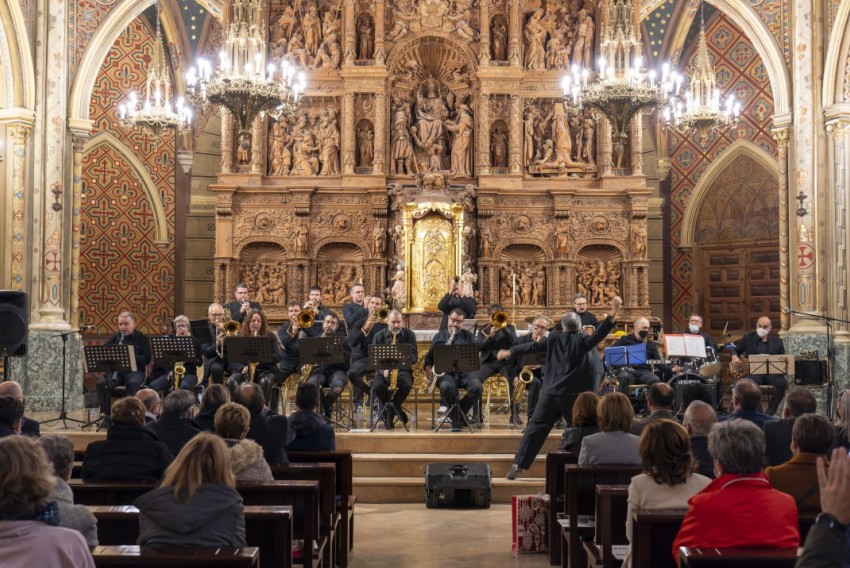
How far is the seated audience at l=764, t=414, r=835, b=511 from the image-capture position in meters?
4.57

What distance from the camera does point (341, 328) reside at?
41.8 feet

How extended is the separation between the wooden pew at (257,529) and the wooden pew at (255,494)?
1.32 ft

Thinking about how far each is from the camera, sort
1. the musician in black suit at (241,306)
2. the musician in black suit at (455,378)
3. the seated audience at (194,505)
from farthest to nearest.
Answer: the musician in black suit at (241,306), the musician in black suit at (455,378), the seated audience at (194,505)

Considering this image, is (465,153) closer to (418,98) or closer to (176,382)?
(418,98)

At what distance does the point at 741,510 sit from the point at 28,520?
2.51m

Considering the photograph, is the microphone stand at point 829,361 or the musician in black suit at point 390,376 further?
the microphone stand at point 829,361

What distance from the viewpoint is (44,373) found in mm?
13695

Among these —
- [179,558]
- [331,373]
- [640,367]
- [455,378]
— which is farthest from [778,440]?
[640,367]

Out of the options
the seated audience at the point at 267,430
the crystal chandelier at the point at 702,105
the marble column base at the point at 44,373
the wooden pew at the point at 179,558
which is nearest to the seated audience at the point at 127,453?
the seated audience at the point at 267,430

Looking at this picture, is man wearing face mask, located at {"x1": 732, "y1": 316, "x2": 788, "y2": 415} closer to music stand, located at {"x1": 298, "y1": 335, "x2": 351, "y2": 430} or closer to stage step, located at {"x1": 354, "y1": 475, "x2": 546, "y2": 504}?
stage step, located at {"x1": 354, "y1": 475, "x2": 546, "y2": 504}

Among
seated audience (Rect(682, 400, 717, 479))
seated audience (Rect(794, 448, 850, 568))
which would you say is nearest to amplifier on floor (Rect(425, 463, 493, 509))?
seated audience (Rect(682, 400, 717, 479))

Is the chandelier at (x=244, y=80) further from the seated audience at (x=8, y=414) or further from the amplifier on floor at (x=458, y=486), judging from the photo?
the seated audience at (x=8, y=414)

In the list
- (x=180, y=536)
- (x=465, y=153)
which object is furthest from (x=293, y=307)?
(x=180, y=536)

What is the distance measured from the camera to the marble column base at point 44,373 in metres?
13.5
